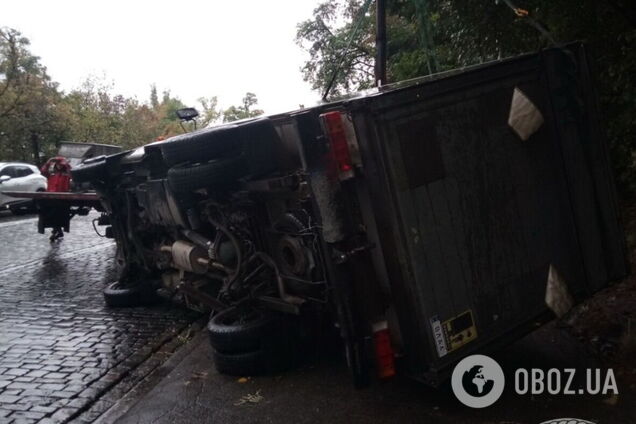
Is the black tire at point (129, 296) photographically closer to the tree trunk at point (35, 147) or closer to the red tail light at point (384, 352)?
the red tail light at point (384, 352)

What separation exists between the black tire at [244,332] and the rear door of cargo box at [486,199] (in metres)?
1.48

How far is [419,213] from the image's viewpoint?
3156 mm

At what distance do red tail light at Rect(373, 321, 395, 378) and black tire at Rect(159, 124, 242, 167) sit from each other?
1.85 m

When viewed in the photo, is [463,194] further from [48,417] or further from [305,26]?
[305,26]

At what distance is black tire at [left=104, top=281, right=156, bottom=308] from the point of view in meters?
7.03

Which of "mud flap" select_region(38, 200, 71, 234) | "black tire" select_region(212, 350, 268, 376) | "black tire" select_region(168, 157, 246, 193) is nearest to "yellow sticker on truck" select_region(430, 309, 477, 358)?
"black tire" select_region(212, 350, 268, 376)

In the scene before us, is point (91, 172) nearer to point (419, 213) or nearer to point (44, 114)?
point (419, 213)

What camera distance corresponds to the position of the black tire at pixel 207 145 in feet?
14.2

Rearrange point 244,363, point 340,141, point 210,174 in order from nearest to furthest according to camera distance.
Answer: point 340,141 < point 210,174 < point 244,363

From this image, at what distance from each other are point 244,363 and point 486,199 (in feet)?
7.54

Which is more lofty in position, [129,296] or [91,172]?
[91,172]

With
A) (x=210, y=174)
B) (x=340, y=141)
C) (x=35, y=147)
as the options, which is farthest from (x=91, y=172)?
(x=35, y=147)

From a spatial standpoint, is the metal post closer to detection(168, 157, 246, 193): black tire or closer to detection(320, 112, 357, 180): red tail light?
detection(168, 157, 246, 193): black tire

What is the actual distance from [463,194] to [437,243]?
1.14ft
